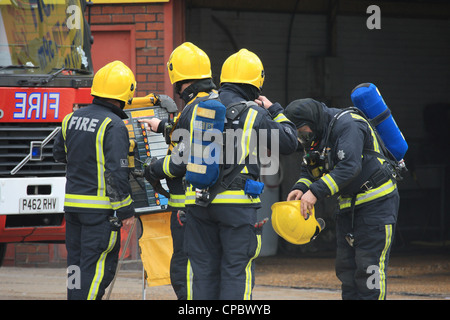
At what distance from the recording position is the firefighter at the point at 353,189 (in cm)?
610

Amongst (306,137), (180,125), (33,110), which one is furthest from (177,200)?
(33,110)

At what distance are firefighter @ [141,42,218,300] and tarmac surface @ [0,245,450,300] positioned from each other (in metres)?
0.90

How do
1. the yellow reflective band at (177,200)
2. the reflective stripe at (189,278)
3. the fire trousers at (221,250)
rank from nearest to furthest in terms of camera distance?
1. the fire trousers at (221,250)
2. the reflective stripe at (189,278)
3. the yellow reflective band at (177,200)

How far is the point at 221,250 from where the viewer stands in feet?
18.8

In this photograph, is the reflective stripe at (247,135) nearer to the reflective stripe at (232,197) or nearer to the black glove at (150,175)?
the reflective stripe at (232,197)

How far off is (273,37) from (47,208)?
7.42 m

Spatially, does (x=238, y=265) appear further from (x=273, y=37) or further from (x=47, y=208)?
(x=273, y=37)

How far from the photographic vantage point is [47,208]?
759 centimetres

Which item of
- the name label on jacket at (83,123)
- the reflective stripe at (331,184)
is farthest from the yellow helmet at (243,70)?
the name label on jacket at (83,123)

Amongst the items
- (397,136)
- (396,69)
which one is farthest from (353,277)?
(396,69)

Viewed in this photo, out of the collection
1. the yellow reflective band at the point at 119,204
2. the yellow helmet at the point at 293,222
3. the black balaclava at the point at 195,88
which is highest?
the black balaclava at the point at 195,88

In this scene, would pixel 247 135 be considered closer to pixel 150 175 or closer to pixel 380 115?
pixel 150 175

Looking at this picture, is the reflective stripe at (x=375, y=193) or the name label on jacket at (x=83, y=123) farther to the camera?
the name label on jacket at (x=83, y=123)

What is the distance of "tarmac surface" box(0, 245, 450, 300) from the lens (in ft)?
29.0
